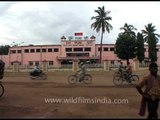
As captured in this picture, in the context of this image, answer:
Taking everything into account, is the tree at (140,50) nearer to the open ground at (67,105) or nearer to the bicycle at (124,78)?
the bicycle at (124,78)

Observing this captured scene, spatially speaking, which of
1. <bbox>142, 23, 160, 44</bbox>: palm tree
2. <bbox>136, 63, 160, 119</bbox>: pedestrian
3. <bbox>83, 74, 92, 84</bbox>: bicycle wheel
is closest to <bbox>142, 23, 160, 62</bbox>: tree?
<bbox>142, 23, 160, 44</bbox>: palm tree

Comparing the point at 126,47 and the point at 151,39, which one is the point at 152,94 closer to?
the point at 126,47

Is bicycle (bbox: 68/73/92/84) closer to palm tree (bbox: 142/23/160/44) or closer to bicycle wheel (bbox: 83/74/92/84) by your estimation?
bicycle wheel (bbox: 83/74/92/84)

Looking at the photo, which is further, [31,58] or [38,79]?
[31,58]

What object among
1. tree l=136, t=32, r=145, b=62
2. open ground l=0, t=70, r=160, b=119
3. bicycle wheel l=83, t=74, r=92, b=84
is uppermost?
tree l=136, t=32, r=145, b=62

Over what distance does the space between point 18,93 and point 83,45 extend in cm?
7355

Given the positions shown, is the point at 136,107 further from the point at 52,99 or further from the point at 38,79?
the point at 38,79

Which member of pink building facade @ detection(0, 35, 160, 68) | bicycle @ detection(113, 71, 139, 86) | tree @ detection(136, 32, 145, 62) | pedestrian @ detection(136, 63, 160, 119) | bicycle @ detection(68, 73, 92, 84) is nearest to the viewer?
pedestrian @ detection(136, 63, 160, 119)

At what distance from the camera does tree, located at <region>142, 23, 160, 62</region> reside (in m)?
80.6

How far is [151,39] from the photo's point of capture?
8125 centimetres

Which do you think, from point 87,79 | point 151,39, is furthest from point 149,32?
point 87,79

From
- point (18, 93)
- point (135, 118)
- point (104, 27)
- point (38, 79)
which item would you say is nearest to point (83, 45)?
point (104, 27)

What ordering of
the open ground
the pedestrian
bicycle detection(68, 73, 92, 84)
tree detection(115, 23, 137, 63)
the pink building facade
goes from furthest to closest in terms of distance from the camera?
the pink building facade < tree detection(115, 23, 137, 63) < bicycle detection(68, 73, 92, 84) < the open ground < the pedestrian

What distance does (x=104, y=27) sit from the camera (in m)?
79.1
